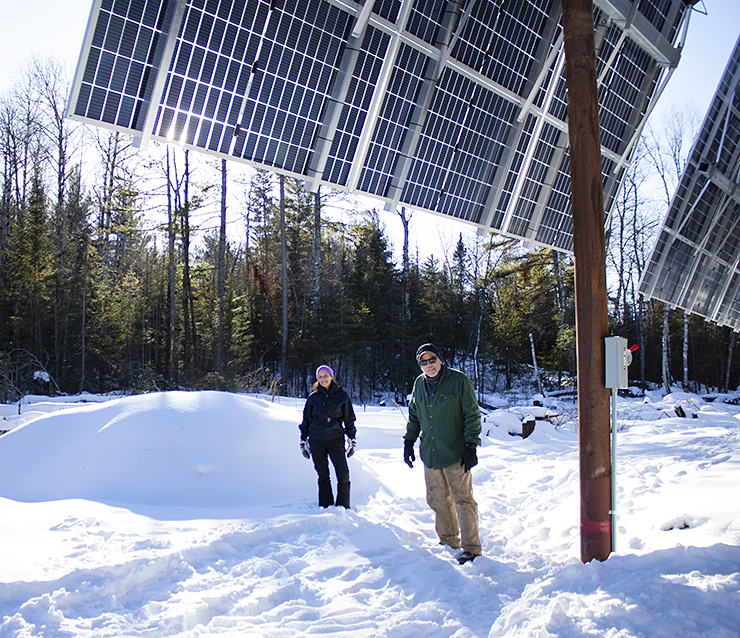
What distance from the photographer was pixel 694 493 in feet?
17.5

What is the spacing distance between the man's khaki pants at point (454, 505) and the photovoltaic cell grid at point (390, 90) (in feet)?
15.5

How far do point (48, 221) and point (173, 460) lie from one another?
24.7 meters

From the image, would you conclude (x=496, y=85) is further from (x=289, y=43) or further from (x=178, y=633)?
(x=178, y=633)

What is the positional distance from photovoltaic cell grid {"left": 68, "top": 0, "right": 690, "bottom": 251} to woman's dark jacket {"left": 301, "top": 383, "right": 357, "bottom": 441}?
3.30 meters

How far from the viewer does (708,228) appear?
39.2ft

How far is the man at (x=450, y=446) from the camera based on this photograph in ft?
14.6

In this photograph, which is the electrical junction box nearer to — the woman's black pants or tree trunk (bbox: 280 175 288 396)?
the woman's black pants

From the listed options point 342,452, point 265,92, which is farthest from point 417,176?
point 342,452

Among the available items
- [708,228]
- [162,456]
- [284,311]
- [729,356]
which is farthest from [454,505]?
[729,356]

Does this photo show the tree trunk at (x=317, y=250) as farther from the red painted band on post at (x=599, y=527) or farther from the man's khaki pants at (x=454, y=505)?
the red painted band on post at (x=599, y=527)

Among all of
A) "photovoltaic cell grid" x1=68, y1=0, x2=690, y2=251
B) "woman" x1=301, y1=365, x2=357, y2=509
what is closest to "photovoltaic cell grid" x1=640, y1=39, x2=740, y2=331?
"photovoltaic cell grid" x1=68, y1=0, x2=690, y2=251

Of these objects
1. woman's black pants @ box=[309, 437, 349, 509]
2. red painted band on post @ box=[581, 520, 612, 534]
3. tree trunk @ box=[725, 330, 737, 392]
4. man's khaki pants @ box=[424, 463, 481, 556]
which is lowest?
woman's black pants @ box=[309, 437, 349, 509]

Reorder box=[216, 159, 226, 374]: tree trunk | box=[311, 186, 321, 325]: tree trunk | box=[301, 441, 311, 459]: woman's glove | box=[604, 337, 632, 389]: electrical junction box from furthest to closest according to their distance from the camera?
box=[311, 186, 321, 325]: tree trunk < box=[216, 159, 226, 374]: tree trunk < box=[301, 441, 311, 459]: woman's glove < box=[604, 337, 632, 389]: electrical junction box

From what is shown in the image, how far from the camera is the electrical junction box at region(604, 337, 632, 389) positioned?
156 inches
